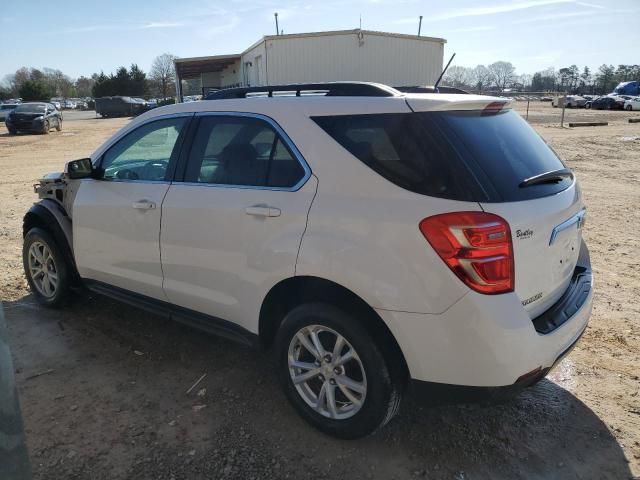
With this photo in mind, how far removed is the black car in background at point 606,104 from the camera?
43.7 m

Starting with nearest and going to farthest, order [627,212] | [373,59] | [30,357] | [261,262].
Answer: [261,262] → [30,357] → [627,212] → [373,59]

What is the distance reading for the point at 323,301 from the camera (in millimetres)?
2643

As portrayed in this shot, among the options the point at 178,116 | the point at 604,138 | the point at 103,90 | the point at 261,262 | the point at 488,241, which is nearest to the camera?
the point at 488,241

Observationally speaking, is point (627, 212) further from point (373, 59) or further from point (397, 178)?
point (373, 59)

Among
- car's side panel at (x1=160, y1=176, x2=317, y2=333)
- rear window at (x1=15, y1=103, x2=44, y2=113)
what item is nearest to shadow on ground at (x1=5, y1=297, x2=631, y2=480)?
car's side panel at (x1=160, y1=176, x2=317, y2=333)

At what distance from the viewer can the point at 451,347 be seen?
2.26 meters

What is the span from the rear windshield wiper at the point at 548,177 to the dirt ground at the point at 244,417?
3.84ft

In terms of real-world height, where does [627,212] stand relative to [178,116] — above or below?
below

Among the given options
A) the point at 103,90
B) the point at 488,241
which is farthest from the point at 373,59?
the point at 103,90

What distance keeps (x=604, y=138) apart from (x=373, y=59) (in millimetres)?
9176

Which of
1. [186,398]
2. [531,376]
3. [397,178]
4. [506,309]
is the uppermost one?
[397,178]

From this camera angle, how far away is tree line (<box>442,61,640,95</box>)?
82.9 m

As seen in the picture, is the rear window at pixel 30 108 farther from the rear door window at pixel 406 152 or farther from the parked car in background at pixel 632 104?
the parked car in background at pixel 632 104

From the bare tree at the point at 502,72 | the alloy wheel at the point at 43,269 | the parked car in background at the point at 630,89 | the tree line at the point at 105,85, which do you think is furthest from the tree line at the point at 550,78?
the alloy wheel at the point at 43,269
